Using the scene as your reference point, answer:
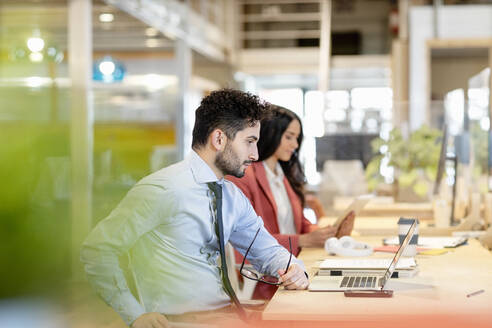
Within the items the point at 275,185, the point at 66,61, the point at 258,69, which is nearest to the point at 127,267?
the point at 275,185

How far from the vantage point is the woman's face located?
345 centimetres

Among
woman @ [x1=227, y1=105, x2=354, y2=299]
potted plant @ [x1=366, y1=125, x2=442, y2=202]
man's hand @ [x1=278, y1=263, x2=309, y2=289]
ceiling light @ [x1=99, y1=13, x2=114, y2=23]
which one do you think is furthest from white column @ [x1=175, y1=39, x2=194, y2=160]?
man's hand @ [x1=278, y1=263, x2=309, y2=289]

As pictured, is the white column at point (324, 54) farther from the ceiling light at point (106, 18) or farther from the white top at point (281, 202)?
the white top at point (281, 202)

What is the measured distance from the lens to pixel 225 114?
2016 mm

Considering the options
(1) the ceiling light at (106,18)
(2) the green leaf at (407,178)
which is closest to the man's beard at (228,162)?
(2) the green leaf at (407,178)

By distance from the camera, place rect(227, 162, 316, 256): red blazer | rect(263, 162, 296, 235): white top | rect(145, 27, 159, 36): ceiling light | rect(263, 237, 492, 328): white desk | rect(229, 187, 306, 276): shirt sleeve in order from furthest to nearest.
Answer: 1. rect(145, 27, 159, 36): ceiling light
2. rect(263, 162, 296, 235): white top
3. rect(227, 162, 316, 256): red blazer
4. rect(229, 187, 306, 276): shirt sleeve
5. rect(263, 237, 492, 328): white desk

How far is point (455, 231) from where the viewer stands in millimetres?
3619

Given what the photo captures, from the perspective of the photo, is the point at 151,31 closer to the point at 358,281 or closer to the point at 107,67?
the point at 107,67

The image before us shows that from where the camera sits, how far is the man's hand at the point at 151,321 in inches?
68.8

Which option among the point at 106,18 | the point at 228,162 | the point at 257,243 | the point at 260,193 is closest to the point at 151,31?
the point at 106,18

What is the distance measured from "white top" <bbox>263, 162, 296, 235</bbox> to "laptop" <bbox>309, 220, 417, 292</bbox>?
3.68 ft

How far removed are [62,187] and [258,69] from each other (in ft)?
34.7

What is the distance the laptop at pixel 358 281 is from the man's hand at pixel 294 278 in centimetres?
3

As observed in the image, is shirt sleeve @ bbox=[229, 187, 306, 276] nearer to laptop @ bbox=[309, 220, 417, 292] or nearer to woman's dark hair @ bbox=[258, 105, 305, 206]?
laptop @ bbox=[309, 220, 417, 292]
